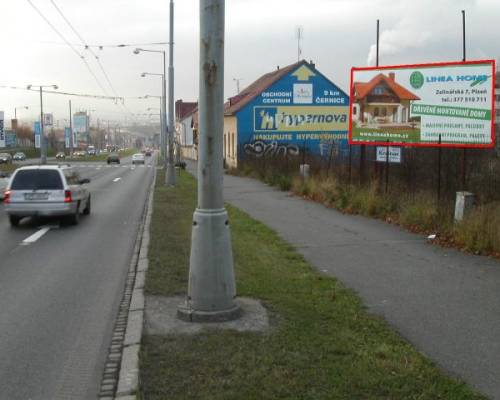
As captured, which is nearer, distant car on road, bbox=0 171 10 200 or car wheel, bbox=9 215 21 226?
car wheel, bbox=9 215 21 226

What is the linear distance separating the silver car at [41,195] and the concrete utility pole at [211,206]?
9.87 meters

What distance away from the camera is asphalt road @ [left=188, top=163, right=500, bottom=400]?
5.56m

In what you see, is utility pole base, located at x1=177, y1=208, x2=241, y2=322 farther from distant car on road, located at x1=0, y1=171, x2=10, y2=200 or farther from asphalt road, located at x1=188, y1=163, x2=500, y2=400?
distant car on road, located at x1=0, y1=171, x2=10, y2=200

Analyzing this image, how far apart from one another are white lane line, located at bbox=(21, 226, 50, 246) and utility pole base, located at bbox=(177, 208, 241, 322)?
7.48m

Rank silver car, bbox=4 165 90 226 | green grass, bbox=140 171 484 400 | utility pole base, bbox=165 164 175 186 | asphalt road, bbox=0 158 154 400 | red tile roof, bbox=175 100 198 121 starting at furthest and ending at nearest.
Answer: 1. red tile roof, bbox=175 100 198 121
2. utility pole base, bbox=165 164 175 186
3. silver car, bbox=4 165 90 226
4. asphalt road, bbox=0 158 154 400
5. green grass, bbox=140 171 484 400

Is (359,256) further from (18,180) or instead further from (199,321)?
(18,180)

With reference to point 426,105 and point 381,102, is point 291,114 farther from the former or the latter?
point 426,105

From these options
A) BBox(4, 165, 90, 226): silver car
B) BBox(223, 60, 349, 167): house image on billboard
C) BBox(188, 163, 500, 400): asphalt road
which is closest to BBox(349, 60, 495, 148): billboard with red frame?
BBox(188, 163, 500, 400): asphalt road

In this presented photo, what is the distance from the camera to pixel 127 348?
18.3 ft

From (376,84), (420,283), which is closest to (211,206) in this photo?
(420,283)

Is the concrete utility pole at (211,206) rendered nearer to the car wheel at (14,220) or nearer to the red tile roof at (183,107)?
the car wheel at (14,220)

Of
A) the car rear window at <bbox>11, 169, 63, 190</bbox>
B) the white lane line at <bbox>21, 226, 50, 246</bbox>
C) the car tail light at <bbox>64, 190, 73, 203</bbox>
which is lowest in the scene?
the white lane line at <bbox>21, 226, 50, 246</bbox>

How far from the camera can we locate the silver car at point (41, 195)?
15453 millimetres

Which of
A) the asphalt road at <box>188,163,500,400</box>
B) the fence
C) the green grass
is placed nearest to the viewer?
the green grass
